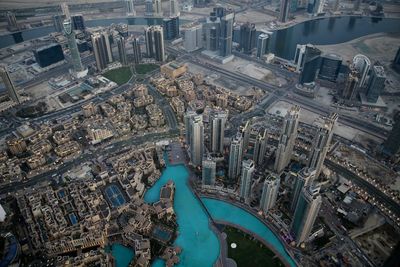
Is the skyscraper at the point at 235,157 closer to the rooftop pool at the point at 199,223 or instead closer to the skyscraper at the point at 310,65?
the rooftop pool at the point at 199,223

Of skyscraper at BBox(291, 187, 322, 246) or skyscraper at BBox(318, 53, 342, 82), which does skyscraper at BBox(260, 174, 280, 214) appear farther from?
skyscraper at BBox(318, 53, 342, 82)

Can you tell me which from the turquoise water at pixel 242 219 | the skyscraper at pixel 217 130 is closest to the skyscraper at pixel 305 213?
the turquoise water at pixel 242 219

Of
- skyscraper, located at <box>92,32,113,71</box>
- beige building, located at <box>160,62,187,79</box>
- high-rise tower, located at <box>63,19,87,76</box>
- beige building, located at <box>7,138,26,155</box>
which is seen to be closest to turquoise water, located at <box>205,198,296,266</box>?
beige building, located at <box>7,138,26,155</box>

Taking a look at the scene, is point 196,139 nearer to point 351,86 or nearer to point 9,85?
point 351,86

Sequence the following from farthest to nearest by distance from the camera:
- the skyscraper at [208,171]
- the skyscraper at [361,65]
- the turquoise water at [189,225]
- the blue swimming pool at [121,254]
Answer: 1. the skyscraper at [361,65]
2. the skyscraper at [208,171]
3. the turquoise water at [189,225]
4. the blue swimming pool at [121,254]

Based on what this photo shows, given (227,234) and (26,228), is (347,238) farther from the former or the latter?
(26,228)
